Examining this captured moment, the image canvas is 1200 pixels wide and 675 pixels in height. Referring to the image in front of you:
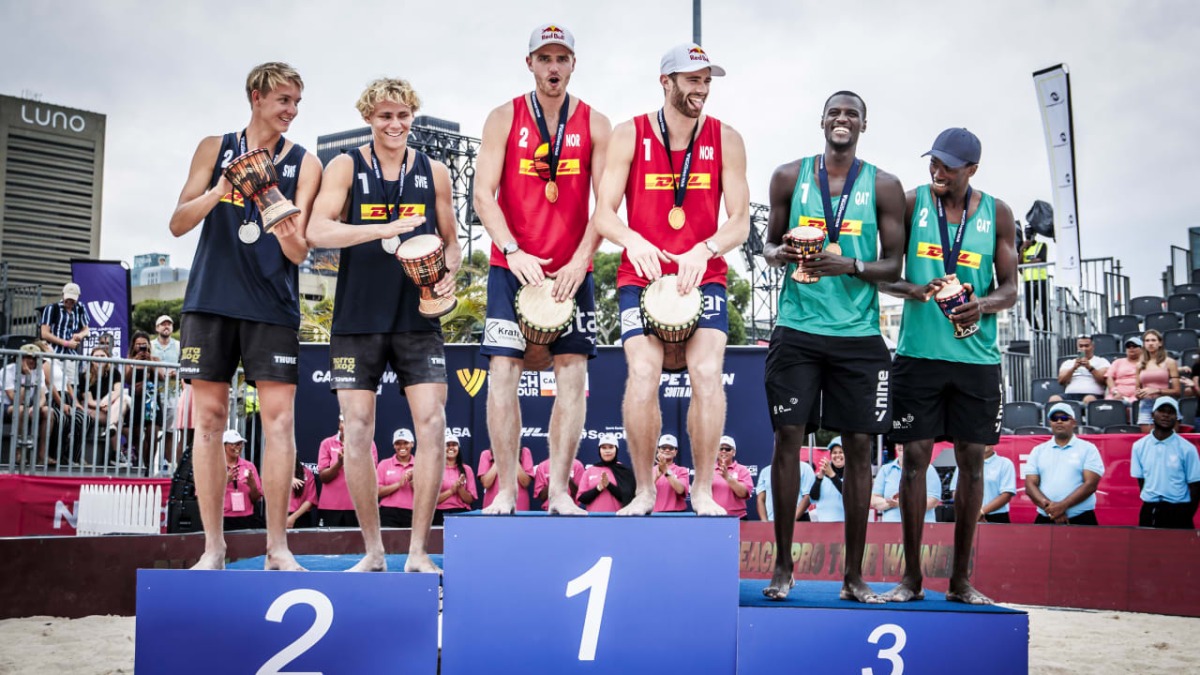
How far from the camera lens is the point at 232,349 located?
218 inches

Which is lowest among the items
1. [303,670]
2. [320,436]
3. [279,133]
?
[303,670]

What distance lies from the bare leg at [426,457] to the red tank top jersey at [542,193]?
823 millimetres

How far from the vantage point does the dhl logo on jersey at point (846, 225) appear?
5.59 m

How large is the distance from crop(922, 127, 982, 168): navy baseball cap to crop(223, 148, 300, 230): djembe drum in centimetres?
356

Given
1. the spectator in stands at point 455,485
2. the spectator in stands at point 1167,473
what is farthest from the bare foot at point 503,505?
the spectator in stands at point 1167,473

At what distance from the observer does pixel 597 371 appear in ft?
43.8

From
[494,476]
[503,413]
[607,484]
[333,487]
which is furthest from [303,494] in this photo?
[503,413]

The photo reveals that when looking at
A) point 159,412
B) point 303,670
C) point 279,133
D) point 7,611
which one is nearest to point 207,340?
point 279,133

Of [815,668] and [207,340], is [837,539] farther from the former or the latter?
[207,340]

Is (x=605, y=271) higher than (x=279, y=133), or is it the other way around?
(x=605, y=271)

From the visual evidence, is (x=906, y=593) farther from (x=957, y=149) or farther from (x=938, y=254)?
(x=957, y=149)

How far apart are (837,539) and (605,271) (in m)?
31.6

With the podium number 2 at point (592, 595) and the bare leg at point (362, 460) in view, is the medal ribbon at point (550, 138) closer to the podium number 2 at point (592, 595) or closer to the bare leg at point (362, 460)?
the bare leg at point (362, 460)

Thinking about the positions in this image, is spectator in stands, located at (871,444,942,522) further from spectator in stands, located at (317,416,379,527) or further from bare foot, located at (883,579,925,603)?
bare foot, located at (883,579,925,603)
